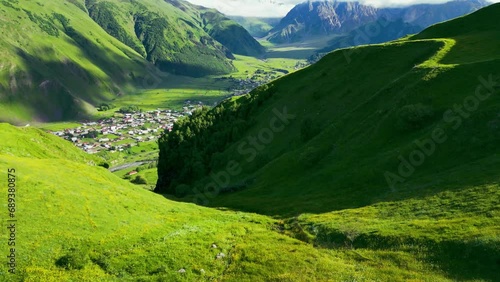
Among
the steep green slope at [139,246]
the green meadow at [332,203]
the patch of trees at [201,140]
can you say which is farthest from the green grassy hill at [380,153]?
the steep green slope at [139,246]

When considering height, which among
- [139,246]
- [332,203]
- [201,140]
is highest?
[332,203]

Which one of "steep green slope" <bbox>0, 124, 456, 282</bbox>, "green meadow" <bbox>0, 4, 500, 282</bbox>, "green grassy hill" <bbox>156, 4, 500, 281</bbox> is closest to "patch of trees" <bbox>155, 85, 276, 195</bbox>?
"green grassy hill" <bbox>156, 4, 500, 281</bbox>

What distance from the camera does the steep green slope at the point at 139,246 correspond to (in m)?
33.4

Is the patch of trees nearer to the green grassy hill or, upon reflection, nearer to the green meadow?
the green grassy hill

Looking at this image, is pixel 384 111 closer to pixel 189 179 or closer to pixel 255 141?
pixel 255 141

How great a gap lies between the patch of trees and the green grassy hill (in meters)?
0.57

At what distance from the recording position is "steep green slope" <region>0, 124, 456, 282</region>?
110 feet

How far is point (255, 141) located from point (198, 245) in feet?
264

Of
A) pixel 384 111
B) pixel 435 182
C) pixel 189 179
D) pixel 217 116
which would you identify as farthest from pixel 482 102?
pixel 217 116

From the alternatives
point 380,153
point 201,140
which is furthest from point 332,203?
point 201,140

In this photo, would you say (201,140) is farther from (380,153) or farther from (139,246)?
(139,246)

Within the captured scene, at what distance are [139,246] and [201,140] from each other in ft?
342

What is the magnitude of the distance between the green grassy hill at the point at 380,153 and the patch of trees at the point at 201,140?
22.5 inches

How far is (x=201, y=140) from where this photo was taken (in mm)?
142500
